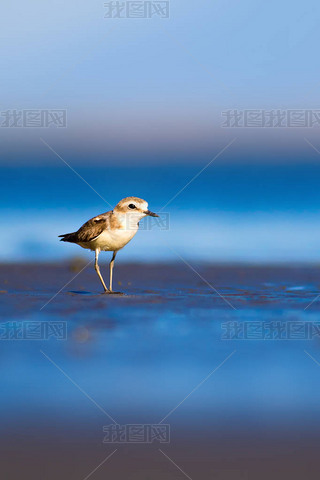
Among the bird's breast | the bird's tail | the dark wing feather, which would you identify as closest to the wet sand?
the bird's breast

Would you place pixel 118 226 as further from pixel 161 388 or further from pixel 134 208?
pixel 161 388

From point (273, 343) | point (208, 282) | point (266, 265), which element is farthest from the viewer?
point (266, 265)

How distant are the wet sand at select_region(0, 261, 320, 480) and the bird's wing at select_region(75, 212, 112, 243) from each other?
0.85 m

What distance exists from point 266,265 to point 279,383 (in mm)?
7965

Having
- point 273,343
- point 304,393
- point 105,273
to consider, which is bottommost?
point 304,393

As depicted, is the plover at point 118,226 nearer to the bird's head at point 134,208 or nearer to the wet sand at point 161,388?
the bird's head at point 134,208

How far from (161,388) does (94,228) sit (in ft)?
16.2

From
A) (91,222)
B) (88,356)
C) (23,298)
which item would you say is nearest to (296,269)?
(91,222)

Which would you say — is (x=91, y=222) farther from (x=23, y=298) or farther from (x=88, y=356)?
(x=88, y=356)

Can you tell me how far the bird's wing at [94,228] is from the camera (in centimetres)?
984

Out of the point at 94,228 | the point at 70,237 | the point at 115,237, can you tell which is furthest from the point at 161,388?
the point at 70,237

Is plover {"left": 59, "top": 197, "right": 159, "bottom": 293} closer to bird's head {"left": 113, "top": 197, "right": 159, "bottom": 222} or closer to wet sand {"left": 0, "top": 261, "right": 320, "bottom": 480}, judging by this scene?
bird's head {"left": 113, "top": 197, "right": 159, "bottom": 222}

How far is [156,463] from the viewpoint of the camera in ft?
12.8

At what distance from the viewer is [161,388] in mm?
5234
